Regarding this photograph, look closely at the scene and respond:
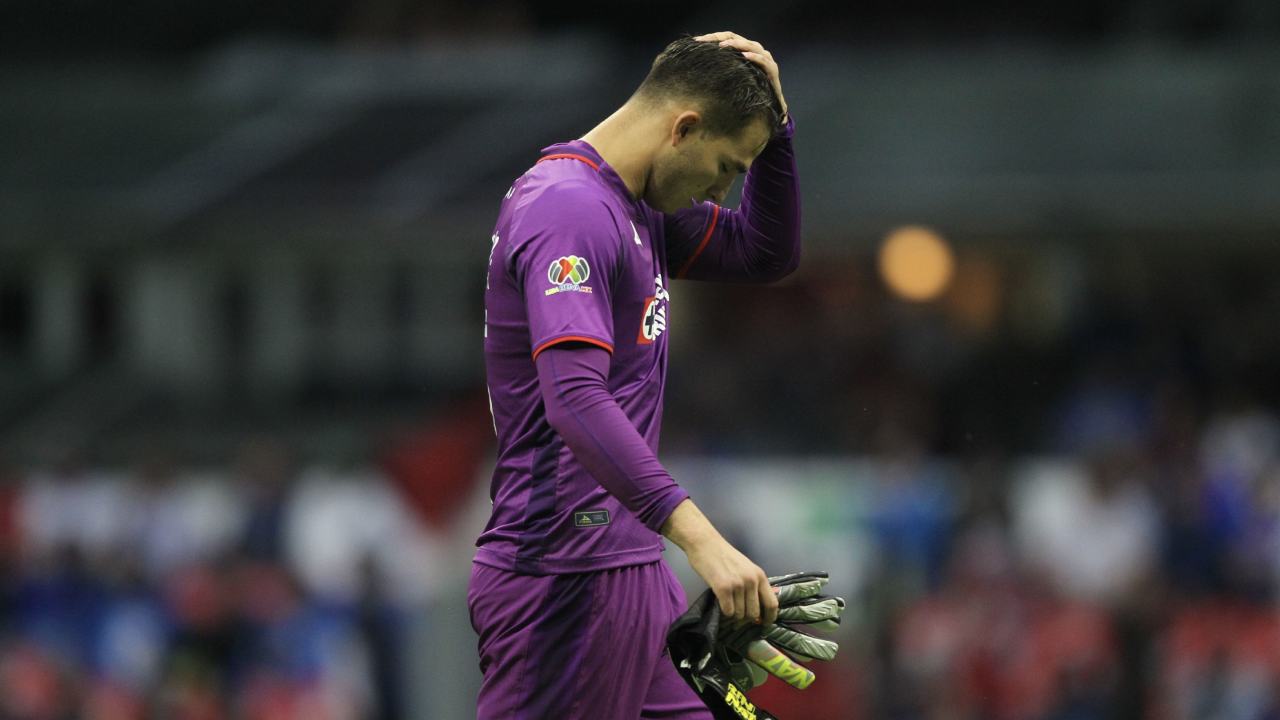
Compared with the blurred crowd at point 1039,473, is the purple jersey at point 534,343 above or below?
above

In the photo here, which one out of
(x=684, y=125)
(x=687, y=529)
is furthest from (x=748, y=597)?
(x=684, y=125)

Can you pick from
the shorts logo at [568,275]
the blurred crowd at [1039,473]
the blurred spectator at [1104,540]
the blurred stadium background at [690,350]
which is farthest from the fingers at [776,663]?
the blurred spectator at [1104,540]

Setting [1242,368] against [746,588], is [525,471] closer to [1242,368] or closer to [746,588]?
[746,588]

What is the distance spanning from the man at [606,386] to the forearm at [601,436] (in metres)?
0.11

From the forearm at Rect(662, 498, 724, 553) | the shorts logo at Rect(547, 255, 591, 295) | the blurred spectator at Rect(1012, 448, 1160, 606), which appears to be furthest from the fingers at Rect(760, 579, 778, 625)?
the blurred spectator at Rect(1012, 448, 1160, 606)

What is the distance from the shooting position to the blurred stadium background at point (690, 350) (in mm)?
10219

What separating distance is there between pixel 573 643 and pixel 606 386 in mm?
568

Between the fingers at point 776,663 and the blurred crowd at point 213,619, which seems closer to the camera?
the fingers at point 776,663

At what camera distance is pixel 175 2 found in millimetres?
21812

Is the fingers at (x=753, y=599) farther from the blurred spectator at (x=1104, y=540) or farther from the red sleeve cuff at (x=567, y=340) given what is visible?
the blurred spectator at (x=1104, y=540)

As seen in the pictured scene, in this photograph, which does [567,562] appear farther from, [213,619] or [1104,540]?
[213,619]

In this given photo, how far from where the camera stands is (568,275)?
3.79 m

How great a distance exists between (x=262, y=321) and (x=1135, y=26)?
940cm

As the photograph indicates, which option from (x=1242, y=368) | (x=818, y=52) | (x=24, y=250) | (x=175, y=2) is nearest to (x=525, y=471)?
(x=1242, y=368)
